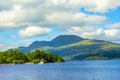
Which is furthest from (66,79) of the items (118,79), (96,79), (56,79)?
(118,79)

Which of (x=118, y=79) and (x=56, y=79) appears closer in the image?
(x=118, y=79)

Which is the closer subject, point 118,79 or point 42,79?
point 118,79

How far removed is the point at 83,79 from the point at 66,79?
5.76 m

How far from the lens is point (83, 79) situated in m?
101

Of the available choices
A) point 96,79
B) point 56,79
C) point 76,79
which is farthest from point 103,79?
point 56,79

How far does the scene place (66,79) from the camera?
337ft

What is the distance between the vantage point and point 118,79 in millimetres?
96250

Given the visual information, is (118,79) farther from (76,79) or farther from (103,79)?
(76,79)

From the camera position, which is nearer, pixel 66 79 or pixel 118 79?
pixel 118 79

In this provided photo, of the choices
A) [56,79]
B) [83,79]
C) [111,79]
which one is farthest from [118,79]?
[56,79]

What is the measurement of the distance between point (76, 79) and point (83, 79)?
2354 millimetres

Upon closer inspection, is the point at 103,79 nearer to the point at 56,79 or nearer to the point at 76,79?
the point at 76,79

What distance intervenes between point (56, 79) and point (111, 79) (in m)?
18.1

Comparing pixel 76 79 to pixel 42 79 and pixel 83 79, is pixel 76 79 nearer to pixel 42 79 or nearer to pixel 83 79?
pixel 83 79
